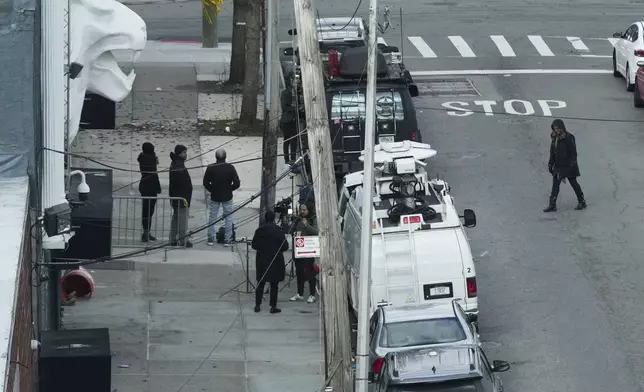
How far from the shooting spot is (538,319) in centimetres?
2105

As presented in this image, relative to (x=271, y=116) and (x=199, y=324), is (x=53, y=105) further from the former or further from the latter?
(x=271, y=116)

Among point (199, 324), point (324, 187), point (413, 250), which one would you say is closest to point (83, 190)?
point (199, 324)

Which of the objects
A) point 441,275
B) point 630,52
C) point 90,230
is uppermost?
point 630,52

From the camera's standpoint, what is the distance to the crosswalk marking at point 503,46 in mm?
37094

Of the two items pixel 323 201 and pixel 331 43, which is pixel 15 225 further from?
pixel 331 43

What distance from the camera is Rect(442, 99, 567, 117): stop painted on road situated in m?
31.8

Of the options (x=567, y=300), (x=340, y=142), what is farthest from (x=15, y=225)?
(x=340, y=142)

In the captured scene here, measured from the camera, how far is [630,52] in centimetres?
3244

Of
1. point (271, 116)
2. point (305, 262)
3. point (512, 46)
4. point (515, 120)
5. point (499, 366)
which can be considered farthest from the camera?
point (512, 46)

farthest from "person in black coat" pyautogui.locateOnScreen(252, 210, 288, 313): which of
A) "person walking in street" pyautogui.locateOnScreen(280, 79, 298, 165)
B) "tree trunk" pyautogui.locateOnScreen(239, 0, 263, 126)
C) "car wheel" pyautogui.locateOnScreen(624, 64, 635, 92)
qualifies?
"car wheel" pyautogui.locateOnScreen(624, 64, 635, 92)

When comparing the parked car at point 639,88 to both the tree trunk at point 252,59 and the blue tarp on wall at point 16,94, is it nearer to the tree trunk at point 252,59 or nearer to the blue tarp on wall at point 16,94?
the tree trunk at point 252,59

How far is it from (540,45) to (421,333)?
21.0 meters

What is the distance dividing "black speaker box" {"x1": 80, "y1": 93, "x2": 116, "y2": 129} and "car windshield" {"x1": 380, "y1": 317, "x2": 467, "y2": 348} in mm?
9219

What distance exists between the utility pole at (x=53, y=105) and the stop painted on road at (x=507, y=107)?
15319mm
